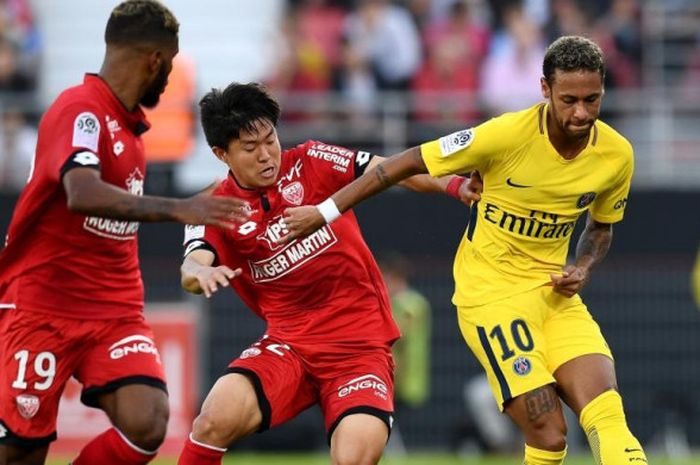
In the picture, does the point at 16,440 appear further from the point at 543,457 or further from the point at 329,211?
the point at 543,457

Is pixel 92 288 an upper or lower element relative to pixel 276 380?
upper

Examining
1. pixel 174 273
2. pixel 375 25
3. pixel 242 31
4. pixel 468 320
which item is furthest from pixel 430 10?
pixel 468 320

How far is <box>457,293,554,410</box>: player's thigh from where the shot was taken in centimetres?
815

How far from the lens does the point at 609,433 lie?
7.86 meters

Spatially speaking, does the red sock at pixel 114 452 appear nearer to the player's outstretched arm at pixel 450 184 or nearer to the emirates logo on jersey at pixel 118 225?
the emirates logo on jersey at pixel 118 225

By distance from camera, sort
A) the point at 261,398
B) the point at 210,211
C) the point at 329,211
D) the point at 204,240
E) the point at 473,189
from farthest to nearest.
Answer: the point at 473,189 → the point at 204,240 → the point at 261,398 → the point at 329,211 → the point at 210,211

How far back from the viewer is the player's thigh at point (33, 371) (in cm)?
823

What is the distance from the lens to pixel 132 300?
8.66m

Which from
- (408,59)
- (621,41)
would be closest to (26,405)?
(408,59)

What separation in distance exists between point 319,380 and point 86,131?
1777mm

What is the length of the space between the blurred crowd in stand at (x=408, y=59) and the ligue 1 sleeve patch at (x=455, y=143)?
8724 mm

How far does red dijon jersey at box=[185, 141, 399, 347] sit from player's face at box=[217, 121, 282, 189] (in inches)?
4.9

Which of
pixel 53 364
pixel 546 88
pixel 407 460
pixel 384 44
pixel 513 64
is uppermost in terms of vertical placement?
pixel 384 44

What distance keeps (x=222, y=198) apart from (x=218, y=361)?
31.7ft
